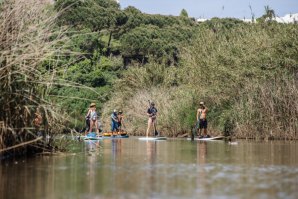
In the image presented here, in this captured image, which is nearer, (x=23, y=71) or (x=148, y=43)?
(x=23, y=71)

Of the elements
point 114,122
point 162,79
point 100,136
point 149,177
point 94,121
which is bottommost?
point 149,177

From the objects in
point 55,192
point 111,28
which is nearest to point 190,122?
point 55,192

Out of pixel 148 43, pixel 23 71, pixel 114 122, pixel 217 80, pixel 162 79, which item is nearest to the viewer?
pixel 23 71

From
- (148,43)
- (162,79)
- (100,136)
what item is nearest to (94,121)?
(100,136)

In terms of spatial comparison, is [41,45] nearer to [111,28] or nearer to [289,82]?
[289,82]

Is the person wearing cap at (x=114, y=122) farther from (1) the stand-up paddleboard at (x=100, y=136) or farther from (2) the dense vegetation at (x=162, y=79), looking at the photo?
(2) the dense vegetation at (x=162, y=79)

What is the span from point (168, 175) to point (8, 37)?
604 cm

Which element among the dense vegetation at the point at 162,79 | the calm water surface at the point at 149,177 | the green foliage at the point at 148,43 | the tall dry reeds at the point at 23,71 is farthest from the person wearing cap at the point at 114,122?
the green foliage at the point at 148,43

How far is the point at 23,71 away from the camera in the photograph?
19.0m

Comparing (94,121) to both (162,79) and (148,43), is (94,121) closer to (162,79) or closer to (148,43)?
(162,79)

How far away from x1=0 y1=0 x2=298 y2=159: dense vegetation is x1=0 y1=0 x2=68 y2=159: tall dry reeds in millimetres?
27

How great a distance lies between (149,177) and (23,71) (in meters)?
5.60

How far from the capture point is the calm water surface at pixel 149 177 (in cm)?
1230

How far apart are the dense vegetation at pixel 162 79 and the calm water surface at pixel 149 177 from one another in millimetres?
1738
